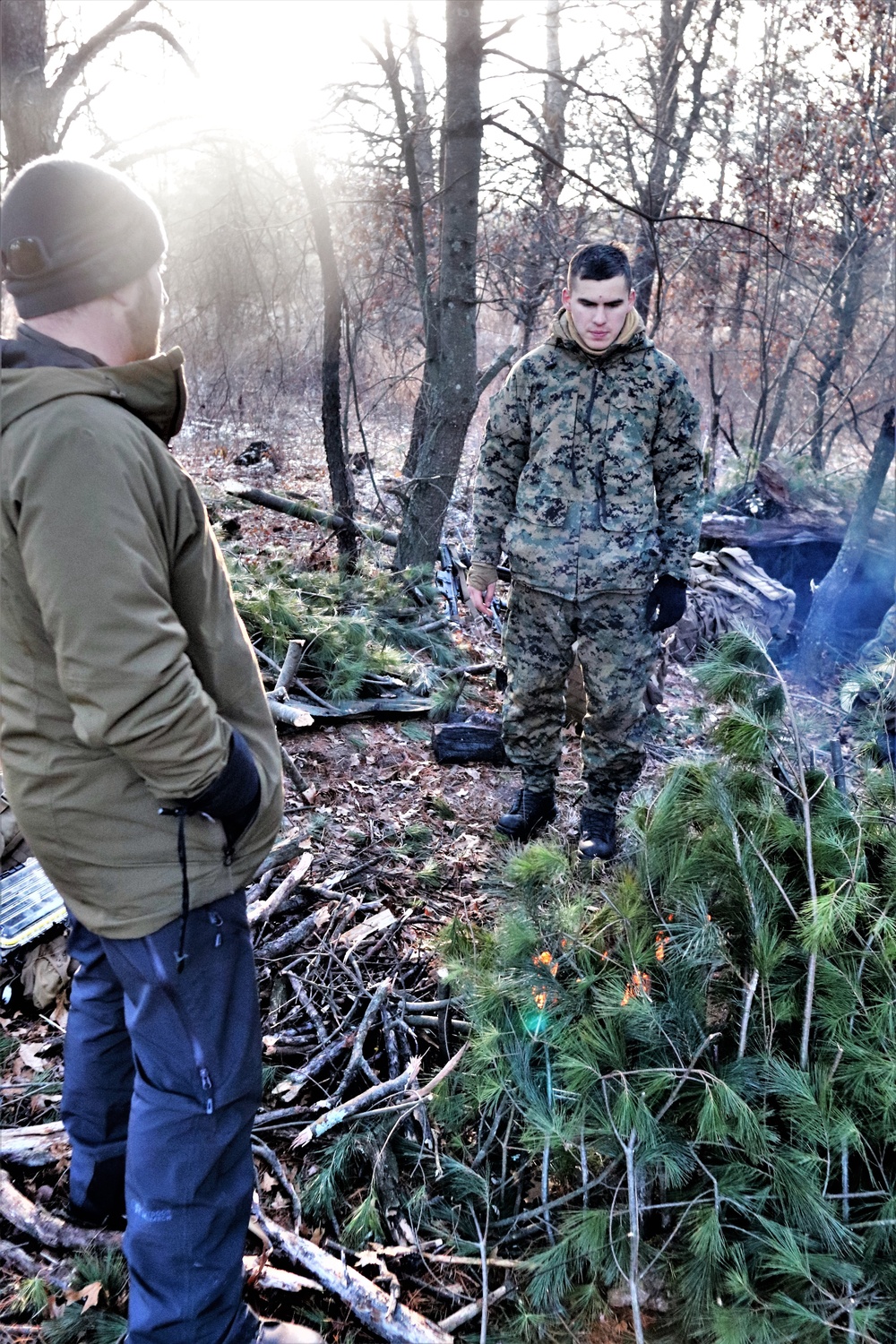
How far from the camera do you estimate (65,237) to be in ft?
5.20

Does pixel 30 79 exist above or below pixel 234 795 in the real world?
above

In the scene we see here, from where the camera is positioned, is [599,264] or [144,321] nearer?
[144,321]

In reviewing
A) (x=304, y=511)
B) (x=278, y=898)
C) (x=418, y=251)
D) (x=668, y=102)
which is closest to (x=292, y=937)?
(x=278, y=898)

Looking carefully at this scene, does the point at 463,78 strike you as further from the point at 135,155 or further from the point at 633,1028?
the point at 633,1028

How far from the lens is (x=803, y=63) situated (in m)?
13.6

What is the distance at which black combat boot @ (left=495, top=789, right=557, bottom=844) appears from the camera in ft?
14.0

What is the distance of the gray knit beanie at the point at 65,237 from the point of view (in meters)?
1.59

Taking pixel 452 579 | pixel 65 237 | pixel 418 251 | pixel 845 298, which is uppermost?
pixel 418 251

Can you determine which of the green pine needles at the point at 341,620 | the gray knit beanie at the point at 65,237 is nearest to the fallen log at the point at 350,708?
the green pine needles at the point at 341,620

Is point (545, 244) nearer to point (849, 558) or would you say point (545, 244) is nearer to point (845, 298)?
point (845, 298)

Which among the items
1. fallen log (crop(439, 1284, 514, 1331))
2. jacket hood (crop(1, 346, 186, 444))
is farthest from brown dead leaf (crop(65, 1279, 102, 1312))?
jacket hood (crop(1, 346, 186, 444))

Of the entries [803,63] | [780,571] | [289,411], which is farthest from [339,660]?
[803,63]

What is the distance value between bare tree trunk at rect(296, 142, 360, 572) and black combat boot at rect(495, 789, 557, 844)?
3.89 m

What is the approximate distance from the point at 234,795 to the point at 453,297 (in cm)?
626
